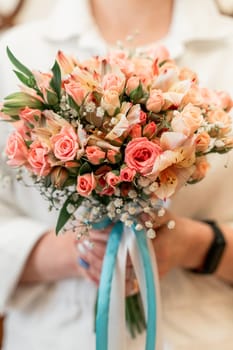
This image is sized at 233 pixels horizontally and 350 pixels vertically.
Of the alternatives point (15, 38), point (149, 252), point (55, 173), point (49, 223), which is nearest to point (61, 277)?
point (49, 223)

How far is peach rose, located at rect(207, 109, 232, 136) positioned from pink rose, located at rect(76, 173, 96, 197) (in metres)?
0.19

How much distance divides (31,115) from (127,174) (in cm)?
15

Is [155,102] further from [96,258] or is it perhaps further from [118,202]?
[96,258]

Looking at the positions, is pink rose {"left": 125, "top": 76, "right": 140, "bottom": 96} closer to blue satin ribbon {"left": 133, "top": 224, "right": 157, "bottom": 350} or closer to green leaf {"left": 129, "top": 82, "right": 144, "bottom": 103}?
green leaf {"left": 129, "top": 82, "right": 144, "bottom": 103}

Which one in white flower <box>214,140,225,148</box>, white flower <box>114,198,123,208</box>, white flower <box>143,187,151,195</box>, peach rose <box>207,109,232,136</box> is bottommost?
white flower <box>114,198,123,208</box>

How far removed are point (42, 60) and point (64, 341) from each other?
0.55 metres

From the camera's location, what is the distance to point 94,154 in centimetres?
71

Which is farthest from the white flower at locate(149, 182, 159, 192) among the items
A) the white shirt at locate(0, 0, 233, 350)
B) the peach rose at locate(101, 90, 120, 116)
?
the white shirt at locate(0, 0, 233, 350)

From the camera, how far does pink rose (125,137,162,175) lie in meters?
0.70

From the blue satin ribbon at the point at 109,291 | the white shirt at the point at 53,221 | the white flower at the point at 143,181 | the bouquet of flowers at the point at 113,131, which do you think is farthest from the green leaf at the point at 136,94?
the white shirt at the point at 53,221

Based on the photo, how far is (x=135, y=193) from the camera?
75 centimetres

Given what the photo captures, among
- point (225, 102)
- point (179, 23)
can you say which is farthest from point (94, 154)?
point (179, 23)

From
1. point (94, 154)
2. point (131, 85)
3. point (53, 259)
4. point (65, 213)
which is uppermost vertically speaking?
point (131, 85)

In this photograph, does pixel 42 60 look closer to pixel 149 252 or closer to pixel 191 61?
pixel 191 61
